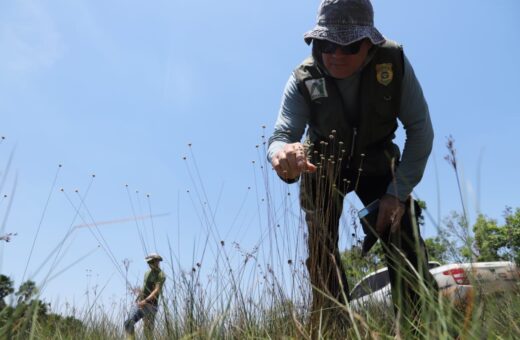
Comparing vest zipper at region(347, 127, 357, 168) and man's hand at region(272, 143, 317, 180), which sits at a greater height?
vest zipper at region(347, 127, 357, 168)

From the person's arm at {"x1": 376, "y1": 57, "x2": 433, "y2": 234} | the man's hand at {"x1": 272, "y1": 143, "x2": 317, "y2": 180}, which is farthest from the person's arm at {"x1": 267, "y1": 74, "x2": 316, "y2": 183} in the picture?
the person's arm at {"x1": 376, "y1": 57, "x2": 433, "y2": 234}

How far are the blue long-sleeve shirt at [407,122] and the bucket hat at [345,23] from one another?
234mm

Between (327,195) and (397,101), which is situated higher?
(397,101)

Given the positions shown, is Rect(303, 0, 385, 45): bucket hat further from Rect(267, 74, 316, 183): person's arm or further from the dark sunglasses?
Rect(267, 74, 316, 183): person's arm

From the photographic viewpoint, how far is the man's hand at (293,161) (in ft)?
6.25

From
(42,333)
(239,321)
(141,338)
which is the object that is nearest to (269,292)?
(239,321)

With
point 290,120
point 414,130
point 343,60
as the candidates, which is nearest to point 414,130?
point 414,130

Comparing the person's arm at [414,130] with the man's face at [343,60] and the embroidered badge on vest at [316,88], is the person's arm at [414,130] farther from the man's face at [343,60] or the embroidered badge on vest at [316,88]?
the embroidered badge on vest at [316,88]

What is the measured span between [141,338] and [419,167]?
1.97 m

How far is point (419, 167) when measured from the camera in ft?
7.96

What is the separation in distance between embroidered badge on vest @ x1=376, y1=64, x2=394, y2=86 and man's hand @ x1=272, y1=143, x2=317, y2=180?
2.39ft

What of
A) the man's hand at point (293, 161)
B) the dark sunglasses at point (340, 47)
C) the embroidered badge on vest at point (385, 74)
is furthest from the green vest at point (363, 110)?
the man's hand at point (293, 161)

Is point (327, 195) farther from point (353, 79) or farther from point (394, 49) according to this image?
point (394, 49)

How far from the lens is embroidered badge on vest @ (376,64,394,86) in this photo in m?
2.40
